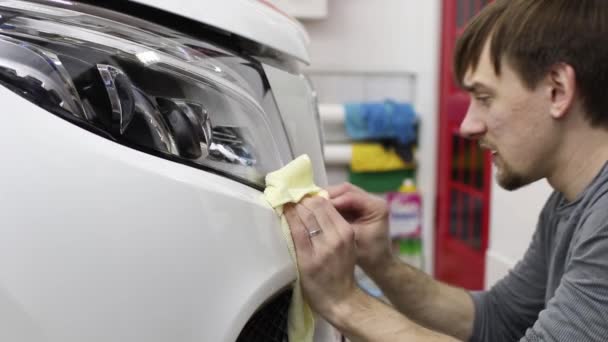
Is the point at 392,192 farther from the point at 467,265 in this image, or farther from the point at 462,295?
the point at 462,295

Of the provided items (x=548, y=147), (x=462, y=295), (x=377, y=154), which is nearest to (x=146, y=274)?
(x=548, y=147)

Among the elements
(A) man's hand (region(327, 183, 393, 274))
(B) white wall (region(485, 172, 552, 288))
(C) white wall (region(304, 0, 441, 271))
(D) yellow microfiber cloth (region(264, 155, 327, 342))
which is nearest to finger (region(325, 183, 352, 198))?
(A) man's hand (region(327, 183, 393, 274))

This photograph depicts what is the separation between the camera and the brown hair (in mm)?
738

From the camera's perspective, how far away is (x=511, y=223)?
5.78 feet

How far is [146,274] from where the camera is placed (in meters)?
0.45

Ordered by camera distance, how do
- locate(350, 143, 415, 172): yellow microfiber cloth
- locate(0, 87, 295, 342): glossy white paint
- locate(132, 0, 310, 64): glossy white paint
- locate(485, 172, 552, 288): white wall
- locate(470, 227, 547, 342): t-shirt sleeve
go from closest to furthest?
locate(0, 87, 295, 342): glossy white paint, locate(132, 0, 310, 64): glossy white paint, locate(470, 227, 547, 342): t-shirt sleeve, locate(485, 172, 552, 288): white wall, locate(350, 143, 415, 172): yellow microfiber cloth

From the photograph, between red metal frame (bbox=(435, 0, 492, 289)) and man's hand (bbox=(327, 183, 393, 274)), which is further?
red metal frame (bbox=(435, 0, 492, 289))

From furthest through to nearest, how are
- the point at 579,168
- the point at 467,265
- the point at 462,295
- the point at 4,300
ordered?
1. the point at 467,265
2. the point at 462,295
3. the point at 579,168
4. the point at 4,300

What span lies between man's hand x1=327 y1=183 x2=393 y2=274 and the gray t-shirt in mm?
244

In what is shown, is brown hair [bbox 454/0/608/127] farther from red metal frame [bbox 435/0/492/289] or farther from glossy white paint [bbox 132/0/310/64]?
red metal frame [bbox 435/0/492/289]

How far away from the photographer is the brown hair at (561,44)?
74cm

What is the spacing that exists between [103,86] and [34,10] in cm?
10

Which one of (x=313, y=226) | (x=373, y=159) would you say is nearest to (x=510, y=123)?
(x=313, y=226)

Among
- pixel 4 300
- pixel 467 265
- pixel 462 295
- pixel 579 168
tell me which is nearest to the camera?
pixel 4 300
